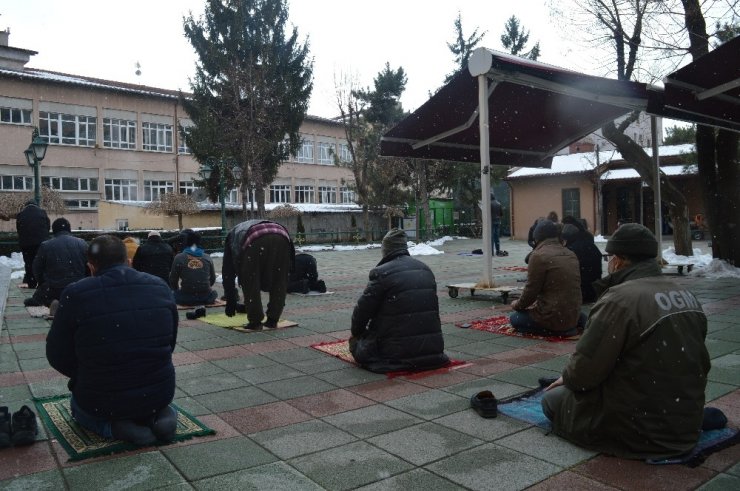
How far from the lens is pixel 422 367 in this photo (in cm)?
550

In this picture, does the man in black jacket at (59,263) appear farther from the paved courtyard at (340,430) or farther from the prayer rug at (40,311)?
the paved courtyard at (340,430)

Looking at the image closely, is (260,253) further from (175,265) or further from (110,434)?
(110,434)

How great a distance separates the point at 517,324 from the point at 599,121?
273 inches

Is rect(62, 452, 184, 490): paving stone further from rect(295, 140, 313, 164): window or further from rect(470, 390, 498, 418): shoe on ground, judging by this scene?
rect(295, 140, 313, 164): window

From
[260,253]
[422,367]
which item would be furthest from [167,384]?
[260,253]

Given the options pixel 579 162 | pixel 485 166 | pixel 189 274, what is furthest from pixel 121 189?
pixel 485 166

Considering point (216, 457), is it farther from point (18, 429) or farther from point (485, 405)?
point (485, 405)

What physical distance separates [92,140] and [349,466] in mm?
40591

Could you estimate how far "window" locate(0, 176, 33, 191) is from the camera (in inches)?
1369

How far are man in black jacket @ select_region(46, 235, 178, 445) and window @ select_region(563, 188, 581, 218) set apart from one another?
98.4 ft

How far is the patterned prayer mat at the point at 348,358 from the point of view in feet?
17.8

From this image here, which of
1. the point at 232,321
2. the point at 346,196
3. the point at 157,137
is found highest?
the point at 157,137

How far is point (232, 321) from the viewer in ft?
27.4

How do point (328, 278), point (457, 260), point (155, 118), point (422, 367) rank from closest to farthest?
point (422, 367) < point (328, 278) < point (457, 260) < point (155, 118)
